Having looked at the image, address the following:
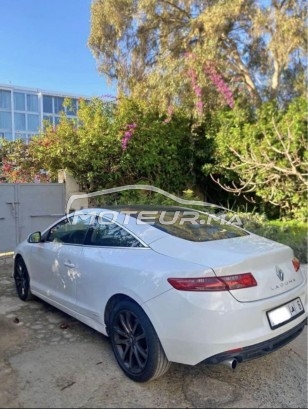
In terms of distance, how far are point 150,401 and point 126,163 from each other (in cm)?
651

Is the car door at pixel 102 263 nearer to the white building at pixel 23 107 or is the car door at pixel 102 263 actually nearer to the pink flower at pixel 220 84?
the pink flower at pixel 220 84

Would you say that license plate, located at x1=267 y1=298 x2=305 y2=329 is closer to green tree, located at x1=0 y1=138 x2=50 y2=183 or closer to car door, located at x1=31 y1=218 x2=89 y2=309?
car door, located at x1=31 y1=218 x2=89 y2=309

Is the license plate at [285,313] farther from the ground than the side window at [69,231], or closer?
closer

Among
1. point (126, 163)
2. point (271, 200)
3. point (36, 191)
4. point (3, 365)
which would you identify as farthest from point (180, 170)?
point (3, 365)

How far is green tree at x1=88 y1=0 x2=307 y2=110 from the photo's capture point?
7.91 meters

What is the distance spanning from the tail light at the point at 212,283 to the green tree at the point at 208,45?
6743 millimetres

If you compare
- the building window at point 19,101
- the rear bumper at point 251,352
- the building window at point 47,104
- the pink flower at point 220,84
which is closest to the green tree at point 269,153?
the pink flower at point 220,84

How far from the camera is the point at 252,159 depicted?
8.36m

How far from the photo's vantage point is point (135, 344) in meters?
2.79

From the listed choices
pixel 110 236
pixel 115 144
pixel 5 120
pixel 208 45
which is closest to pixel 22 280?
pixel 110 236

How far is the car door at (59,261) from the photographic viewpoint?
11.7 feet

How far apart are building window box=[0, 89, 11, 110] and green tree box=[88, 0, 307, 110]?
31.5 m

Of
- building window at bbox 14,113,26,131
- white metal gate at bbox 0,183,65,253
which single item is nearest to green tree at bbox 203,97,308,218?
white metal gate at bbox 0,183,65,253

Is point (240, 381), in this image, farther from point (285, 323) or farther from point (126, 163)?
point (126, 163)
